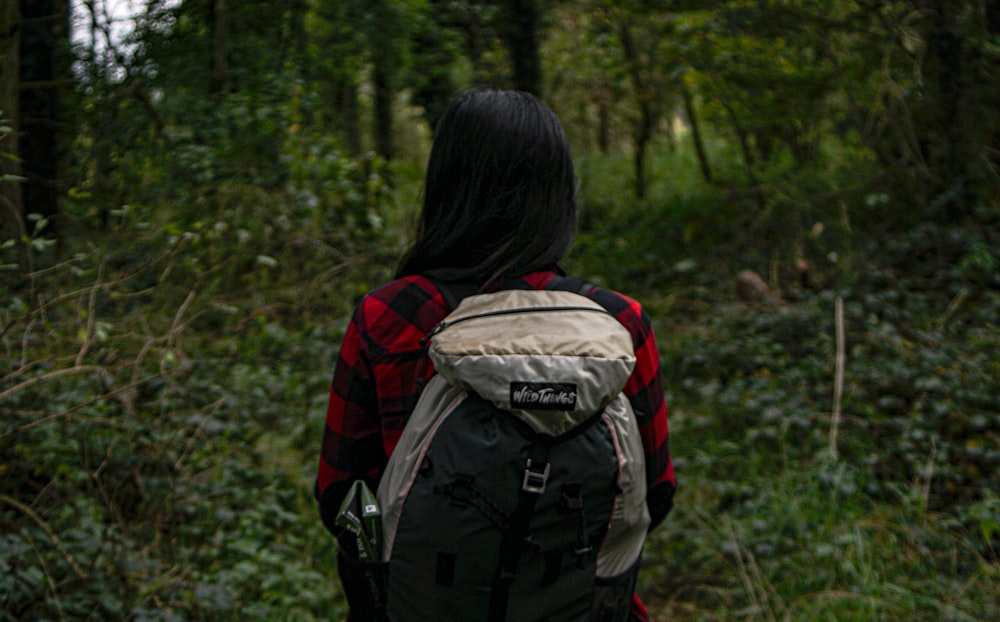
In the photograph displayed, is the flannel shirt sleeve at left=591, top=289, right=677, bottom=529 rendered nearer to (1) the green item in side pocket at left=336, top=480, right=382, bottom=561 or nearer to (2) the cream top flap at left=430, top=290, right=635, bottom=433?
(2) the cream top flap at left=430, top=290, right=635, bottom=433

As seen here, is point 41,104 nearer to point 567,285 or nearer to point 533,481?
point 567,285

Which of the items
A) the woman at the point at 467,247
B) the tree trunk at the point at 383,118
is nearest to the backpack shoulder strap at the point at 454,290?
the woman at the point at 467,247

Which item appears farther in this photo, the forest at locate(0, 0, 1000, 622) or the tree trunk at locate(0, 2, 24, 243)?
the tree trunk at locate(0, 2, 24, 243)

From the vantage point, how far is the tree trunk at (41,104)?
170 inches

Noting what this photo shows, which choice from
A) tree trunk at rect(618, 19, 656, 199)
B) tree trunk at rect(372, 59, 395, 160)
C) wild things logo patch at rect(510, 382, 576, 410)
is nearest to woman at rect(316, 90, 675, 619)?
wild things logo patch at rect(510, 382, 576, 410)

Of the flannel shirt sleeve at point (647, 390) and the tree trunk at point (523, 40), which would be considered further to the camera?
the tree trunk at point (523, 40)

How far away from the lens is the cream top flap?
1.30 meters

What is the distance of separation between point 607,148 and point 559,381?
17.9 meters

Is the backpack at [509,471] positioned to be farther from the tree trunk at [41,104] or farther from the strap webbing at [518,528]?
the tree trunk at [41,104]

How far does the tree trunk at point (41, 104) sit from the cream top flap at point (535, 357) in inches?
145

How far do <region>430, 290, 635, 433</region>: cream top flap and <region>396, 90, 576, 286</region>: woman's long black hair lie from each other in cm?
13

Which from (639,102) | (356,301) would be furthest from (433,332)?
(639,102)

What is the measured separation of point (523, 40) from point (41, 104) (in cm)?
453

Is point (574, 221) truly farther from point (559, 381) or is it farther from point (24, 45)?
point (24, 45)
